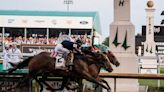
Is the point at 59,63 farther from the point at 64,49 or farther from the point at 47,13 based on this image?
the point at 47,13

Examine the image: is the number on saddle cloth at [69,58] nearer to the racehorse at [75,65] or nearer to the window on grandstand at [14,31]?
the racehorse at [75,65]

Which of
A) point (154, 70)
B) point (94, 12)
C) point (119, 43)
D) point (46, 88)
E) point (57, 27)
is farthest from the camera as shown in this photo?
point (94, 12)

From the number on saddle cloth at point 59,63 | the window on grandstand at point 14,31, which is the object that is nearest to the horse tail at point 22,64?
the number on saddle cloth at point 59,63

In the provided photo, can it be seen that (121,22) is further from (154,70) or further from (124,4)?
(154,70)

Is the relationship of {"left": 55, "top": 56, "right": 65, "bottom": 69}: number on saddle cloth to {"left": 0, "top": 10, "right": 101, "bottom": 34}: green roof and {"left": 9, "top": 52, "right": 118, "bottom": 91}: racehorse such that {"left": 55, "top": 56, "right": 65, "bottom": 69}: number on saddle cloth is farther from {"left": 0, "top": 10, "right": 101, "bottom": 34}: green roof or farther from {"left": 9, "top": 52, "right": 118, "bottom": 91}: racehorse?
{"left": 0, "top": 10, "right": 101, "bottom": 34}: green roof

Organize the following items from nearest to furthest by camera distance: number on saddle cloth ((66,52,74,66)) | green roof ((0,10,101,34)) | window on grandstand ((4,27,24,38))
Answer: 1. number on saddle cloth ((66,52,74,66))
2. green roof ((0,10,101,34))
3. window on grandstand ((4,27,24,38))

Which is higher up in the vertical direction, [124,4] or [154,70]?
[124,4]

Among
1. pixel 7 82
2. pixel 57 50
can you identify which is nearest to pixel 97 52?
pixel 57 50

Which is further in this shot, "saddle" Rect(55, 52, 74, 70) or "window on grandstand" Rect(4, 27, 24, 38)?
"window on grandstand" Rect(4, 27, 24, 38)

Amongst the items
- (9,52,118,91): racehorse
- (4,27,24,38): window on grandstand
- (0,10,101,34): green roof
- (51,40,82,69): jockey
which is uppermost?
(0,10,101,34): green roof

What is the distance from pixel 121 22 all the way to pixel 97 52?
17.1 feet

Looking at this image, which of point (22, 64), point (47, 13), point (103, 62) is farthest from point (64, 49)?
point (47, 13)

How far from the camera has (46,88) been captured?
33.6ft

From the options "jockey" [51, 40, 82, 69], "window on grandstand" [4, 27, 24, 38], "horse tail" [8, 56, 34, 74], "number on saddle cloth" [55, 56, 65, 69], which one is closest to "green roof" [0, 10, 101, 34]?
"window on grandstand" [4, 27, 24, 38]
